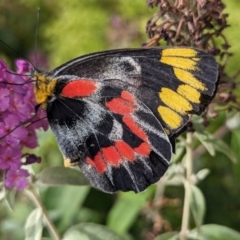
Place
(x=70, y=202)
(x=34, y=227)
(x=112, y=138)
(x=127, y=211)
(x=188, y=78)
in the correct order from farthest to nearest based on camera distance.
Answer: (x=70, y=202) → (x=127, y=211) → (x=34, y=227) → (x=112, y=138) → (x=188, y=78)

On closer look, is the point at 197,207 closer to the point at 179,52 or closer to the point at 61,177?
the point at 61,177

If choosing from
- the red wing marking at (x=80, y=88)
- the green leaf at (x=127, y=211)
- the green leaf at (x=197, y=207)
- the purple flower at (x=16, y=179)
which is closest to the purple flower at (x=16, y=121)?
the purple flower at (x=16, y=179)

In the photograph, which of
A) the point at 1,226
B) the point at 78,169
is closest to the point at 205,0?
the point at 78,169

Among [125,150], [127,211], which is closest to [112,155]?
[125,150]

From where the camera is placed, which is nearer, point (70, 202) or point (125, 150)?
point (125, 150)

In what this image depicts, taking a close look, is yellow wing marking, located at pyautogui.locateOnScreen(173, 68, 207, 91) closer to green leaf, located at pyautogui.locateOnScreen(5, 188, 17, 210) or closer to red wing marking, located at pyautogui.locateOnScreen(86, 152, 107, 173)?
red wing marking, located at pyautogui.locateOnScreen(86, 152, 107, 173)

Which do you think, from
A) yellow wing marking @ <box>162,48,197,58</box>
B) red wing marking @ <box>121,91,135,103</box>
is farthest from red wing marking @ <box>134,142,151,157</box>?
yellow wing marking @ <box>162,48,197,58</box>

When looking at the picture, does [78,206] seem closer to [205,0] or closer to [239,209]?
[239,209]
